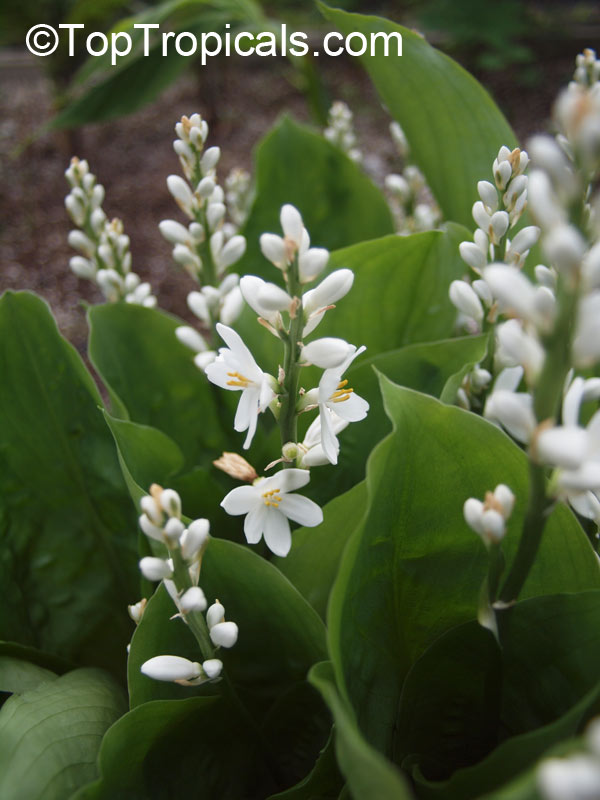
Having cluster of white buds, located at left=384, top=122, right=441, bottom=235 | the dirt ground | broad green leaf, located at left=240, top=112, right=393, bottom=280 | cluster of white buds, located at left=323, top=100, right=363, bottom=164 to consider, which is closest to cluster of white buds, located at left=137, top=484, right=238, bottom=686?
broad green leaf, located at left=240, top=112, right=393, bottom=280

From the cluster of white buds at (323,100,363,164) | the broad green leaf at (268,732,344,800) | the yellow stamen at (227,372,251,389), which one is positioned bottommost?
the broad green leaf at (268,732,344,800)

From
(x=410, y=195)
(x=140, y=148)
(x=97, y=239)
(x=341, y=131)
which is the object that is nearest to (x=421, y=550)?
(x=97, y=239)

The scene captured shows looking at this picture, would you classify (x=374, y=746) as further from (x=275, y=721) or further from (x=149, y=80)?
(x=149, y=80)

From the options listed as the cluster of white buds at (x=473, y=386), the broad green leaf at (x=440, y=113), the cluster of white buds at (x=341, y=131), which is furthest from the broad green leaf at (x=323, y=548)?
the cluster of white buds at (x=341, y=131)

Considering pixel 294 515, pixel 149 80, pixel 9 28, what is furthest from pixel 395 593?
pixel 9 28

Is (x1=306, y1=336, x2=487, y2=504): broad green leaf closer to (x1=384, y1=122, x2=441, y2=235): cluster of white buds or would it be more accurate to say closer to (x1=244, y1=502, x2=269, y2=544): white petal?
(x1=244, y1=502, x2=269, y2=544): white petal

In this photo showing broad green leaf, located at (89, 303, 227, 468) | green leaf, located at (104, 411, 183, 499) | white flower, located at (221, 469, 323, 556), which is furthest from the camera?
broad green leaf, located at (89, 303, 227, 468)
